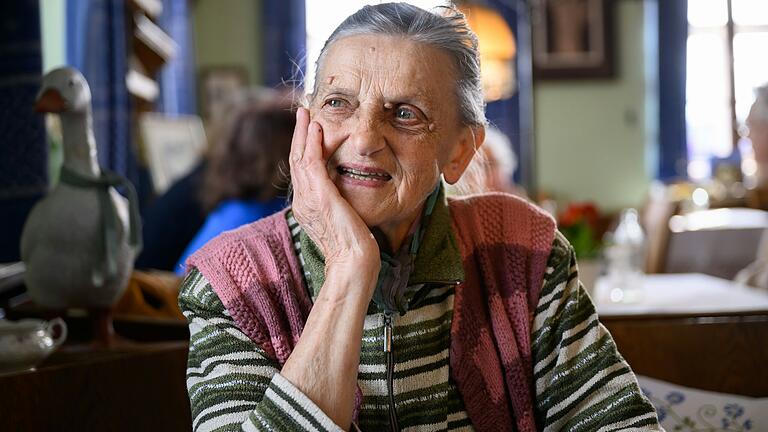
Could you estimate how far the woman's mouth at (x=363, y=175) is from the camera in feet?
4.04

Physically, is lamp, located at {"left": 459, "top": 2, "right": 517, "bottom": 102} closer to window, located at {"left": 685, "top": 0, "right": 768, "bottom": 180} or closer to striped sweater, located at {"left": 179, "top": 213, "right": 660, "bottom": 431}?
striped sweater, located at {"left": 179, "top": 213, "right": 660, "bottom": 431}

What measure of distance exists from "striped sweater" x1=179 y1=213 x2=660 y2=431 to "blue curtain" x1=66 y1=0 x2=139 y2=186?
6.47 ft

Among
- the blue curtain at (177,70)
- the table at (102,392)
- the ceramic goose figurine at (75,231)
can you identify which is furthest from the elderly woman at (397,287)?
the blue curtain at (177,70)

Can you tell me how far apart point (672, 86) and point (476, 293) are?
7319 millimetres

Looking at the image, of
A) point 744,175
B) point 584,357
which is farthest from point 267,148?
point 744,175

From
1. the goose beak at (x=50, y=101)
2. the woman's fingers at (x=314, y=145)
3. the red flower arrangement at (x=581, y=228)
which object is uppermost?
the goose beak at (x=50, y=101)

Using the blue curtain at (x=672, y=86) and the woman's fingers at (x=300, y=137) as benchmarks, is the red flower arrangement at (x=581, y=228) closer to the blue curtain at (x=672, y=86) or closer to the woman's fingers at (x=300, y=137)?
the woman's fingers at (x=300, y=137)

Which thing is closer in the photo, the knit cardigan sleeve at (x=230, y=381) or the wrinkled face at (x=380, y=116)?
the knit cardigan sleeve at (x=230, y=381)

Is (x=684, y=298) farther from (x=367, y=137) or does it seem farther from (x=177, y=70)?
(x=177, y=70)

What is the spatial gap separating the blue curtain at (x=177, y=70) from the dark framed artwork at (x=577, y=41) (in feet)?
11.1

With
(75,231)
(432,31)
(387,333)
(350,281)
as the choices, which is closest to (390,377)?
(387,333)

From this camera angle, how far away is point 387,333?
1.27 meters

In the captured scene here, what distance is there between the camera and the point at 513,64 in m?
8.00

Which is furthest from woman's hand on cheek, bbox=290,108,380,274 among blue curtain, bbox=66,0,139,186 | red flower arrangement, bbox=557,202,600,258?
blue curtain, bbox=66,0,139,186
